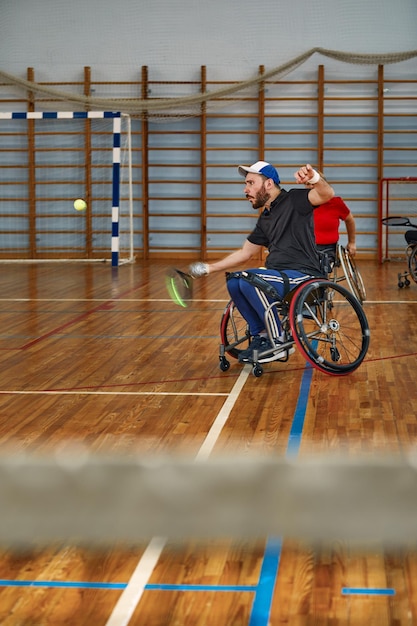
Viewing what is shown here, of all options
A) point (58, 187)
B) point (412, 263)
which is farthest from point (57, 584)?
point (58, 187)

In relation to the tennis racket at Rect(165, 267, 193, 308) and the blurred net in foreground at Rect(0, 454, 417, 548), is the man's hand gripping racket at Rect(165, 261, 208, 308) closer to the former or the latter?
the tennis racket at Rect(165, 267, 193, 308)

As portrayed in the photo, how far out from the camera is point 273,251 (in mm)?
5281

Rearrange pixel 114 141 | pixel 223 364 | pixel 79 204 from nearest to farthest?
pixel 223 364
pixel 114 141
pixel 79 204

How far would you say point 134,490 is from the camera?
1.85 ft

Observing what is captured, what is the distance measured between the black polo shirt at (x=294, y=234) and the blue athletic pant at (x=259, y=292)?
109mm

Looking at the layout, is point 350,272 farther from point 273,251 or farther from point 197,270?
point 197,270

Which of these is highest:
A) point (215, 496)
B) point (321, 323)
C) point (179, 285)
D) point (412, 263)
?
point (215, 496)

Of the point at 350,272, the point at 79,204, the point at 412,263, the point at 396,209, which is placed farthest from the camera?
the point at 396,209

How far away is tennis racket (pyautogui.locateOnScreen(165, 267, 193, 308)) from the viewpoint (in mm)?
4941

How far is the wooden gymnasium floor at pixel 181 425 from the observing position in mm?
2041

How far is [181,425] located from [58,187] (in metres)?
10.8

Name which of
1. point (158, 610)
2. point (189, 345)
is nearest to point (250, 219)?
point (189, 345)

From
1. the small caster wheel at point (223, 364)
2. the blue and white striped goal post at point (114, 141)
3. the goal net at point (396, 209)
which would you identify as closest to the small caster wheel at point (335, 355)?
the small caster wheel at point (223, 364)

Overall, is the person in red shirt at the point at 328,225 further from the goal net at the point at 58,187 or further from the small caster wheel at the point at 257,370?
the goal net at the point at 58,187
